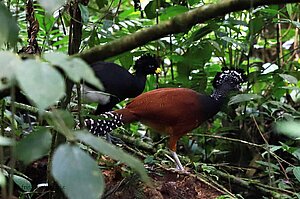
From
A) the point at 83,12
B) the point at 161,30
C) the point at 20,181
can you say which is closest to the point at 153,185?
the point at 20,181


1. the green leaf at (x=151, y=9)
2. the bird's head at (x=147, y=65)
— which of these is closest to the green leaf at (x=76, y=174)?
the green leaf at (x=151, y=9)

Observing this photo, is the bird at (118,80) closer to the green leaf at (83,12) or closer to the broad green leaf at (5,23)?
the green leaf at (83,12)

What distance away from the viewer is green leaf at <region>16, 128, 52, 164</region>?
0.64 metres

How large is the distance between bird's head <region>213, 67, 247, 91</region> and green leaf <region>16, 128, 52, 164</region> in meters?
2.37

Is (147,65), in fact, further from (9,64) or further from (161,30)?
(9,64)

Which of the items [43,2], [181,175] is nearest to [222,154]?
[181,175]

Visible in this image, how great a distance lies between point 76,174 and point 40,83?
10 centimetres

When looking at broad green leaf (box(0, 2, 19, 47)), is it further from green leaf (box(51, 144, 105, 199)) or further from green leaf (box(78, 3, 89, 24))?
green leaf (box(78, 3, 89, 24))

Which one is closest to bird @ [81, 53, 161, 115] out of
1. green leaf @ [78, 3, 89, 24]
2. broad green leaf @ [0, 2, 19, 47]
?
green leaf @ [78, 3, 89, 24]

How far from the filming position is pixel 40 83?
0.57 m

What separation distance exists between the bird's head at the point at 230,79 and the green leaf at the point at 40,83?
244 centimetres

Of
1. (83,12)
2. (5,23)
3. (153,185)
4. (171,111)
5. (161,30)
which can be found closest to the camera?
(5,23)

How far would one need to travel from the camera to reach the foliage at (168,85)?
587mm

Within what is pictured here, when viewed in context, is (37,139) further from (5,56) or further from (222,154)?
(222,154)
